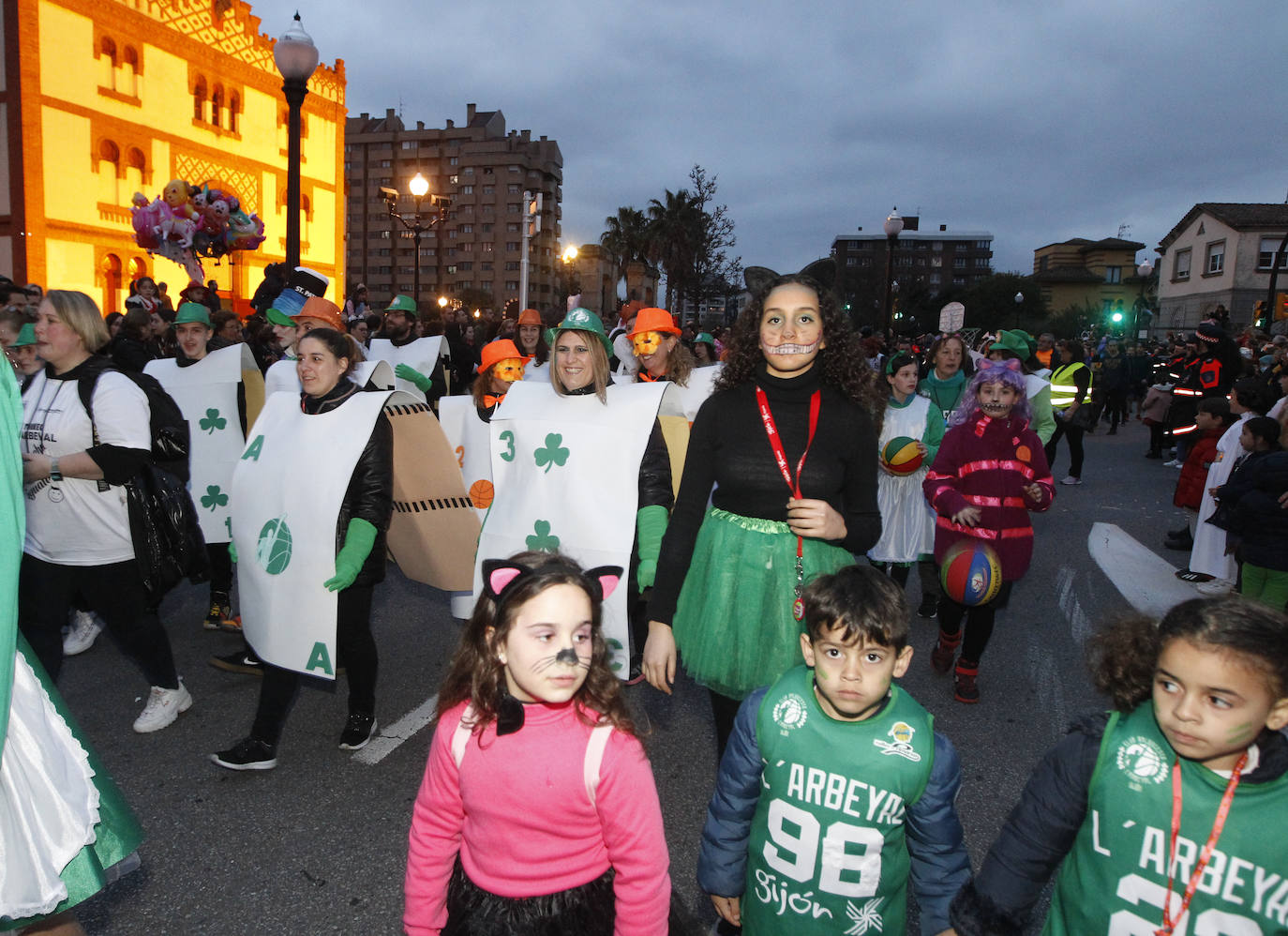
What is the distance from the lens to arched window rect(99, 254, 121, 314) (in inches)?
1001

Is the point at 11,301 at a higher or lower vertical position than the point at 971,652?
higher

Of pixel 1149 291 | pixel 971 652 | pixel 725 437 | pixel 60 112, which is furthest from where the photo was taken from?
pixel 1149 291

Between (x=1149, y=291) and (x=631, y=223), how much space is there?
34833 mm

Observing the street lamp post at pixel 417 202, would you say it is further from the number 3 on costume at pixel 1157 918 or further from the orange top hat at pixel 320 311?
the number 3 on costume at pixel 1157 918

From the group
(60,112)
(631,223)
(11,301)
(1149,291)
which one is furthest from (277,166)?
(1149,291)

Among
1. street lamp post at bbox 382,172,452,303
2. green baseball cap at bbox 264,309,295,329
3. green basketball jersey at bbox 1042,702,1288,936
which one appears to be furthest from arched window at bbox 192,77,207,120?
green basketball jersey at bbox 1042,702,1288,936

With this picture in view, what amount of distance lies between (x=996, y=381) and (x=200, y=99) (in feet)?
104

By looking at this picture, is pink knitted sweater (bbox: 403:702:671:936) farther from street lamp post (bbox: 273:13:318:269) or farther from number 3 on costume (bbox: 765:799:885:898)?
street lamp post (bbox: 273:13:318:269)

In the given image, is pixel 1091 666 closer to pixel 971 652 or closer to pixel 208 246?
pixel 971 652

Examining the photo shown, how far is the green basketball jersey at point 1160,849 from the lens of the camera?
163 cm

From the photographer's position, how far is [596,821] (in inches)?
72.1

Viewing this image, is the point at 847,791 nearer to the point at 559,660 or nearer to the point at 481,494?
the point at 559,660

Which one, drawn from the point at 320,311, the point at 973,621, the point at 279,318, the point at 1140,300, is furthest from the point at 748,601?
the point at 1140,300

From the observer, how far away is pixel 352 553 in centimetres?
367
